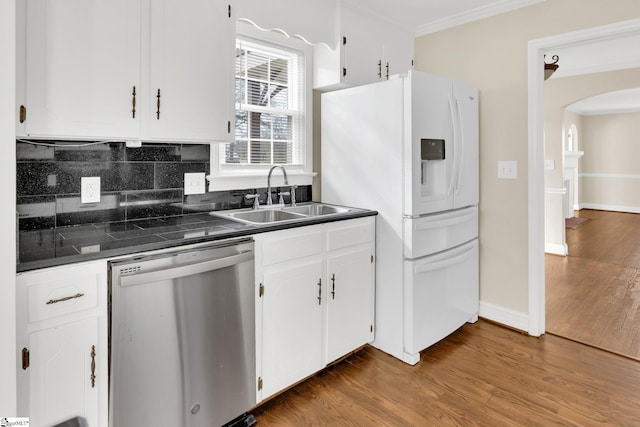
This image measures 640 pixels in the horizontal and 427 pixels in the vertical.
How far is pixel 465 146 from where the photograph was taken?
2.78m

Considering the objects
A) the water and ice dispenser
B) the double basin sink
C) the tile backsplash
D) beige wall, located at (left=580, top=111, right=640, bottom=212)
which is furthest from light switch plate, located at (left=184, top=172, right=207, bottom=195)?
beige wall, located at (left=580, top=111, right=640, bottom=212)

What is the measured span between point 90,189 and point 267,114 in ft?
4.27

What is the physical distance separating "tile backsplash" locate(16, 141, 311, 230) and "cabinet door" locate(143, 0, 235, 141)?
36 cm

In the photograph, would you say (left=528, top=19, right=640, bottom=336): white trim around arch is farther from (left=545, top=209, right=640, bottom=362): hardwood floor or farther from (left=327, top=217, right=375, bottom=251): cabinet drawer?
(left=327, top=217, right=375, bottom=251): cabinet drawer

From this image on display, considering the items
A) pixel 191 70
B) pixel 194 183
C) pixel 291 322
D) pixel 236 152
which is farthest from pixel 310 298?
pixel 191 70

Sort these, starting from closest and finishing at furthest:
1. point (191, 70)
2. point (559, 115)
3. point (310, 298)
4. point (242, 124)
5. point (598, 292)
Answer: point (191, 70)
point (310, 298)
point (242, 124)
point (598, 292)
point (559, 115)

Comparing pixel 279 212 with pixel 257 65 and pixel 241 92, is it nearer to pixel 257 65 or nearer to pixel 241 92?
pixel 241 92

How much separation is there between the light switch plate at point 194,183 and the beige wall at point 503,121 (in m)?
2.16

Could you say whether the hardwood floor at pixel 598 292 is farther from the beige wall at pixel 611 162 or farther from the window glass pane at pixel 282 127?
the beige wall at pixel 611 162

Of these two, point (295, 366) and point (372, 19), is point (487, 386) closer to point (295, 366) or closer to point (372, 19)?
point (295, 366)

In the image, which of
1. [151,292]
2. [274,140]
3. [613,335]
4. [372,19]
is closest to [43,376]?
[151,292]

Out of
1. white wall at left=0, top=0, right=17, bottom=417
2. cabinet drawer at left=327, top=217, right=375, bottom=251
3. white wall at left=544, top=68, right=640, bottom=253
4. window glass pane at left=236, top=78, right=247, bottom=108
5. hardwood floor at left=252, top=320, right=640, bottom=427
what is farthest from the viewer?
white wall at left=544, top=68, right=640, bottom=253

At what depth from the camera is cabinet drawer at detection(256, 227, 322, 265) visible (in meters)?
1.91

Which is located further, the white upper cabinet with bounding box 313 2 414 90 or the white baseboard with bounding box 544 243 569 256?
the white baseboard with bounding box 544 243 569 256
